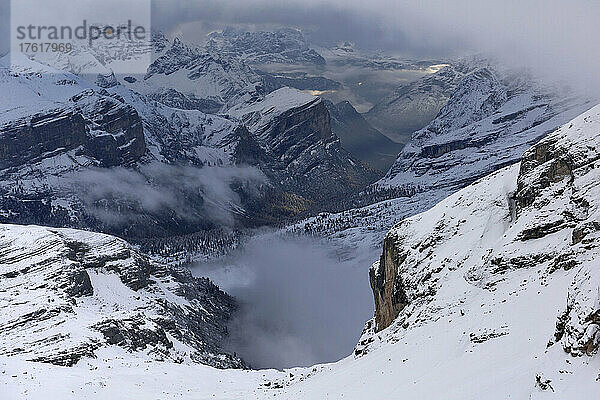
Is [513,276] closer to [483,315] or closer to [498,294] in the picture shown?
[498,294]

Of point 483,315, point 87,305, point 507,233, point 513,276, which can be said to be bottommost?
point 87,305

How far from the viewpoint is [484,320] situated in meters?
44.5

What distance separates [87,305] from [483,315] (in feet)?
373

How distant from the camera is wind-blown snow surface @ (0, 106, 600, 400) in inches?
1126

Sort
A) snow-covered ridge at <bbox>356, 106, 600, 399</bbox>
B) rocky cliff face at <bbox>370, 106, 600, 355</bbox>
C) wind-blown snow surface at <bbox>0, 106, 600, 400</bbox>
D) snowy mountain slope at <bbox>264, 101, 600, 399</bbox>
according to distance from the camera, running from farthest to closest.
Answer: rocky cliff face at <bbox>370, 106, 600, 355</bbox>
wind-blown snow surface at <bbox>0, 106, 600, 400</bbox>
snowy mountain slope at <bbox>264, 101, 600, 399</bbox>
snow-covered ridge at <bbox>356, 106, 600, 399</bbox>

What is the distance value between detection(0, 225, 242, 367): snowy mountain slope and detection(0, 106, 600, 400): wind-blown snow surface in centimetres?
3601

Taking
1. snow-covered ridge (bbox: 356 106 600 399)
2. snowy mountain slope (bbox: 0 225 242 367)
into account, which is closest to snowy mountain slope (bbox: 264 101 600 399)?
snow-covered ridge (bbox: 356 106 600 399)

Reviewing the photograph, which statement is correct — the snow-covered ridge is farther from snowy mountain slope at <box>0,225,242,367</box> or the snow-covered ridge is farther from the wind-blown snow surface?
snowy mountain slope at <box>0,225,242,367</box>

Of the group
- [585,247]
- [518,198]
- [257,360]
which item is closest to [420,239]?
[518,198]

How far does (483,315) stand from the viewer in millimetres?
46156

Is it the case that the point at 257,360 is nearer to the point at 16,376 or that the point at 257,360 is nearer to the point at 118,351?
the point at 118,351

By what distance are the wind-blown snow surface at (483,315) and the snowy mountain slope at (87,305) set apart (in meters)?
36.0

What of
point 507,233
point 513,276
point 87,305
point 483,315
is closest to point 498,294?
point 513,276

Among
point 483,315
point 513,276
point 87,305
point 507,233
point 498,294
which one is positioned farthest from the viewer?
point 87,305
